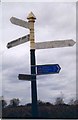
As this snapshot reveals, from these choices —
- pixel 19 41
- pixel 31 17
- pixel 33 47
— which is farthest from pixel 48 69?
pixel 31 17

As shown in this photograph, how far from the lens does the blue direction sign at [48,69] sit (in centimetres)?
444

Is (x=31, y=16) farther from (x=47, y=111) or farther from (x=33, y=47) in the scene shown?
(x=47, y=111)

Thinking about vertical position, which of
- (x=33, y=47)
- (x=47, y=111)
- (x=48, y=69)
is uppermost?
(x=33, y=47)

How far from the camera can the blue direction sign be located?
4.44 metres

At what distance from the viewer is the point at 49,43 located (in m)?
4.54

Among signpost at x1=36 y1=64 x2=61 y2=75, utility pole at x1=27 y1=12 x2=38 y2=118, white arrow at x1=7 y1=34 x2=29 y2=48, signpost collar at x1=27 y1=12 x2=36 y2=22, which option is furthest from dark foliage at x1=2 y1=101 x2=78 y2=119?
signpost collar at x1=27 y1=12 x2=36 y2=22

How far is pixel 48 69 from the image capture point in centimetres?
450

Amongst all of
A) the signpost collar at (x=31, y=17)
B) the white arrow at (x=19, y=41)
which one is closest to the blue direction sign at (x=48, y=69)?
the white arrow at (x=19, y=41)

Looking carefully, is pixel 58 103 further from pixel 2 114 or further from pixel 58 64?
pixel 2 114

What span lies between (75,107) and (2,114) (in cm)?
130

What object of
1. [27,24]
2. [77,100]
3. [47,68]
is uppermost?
[27,24]

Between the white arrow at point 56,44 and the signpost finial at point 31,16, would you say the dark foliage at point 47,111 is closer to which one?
the white arrow at point 56,44

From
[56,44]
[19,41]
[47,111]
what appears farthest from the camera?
[19,41]

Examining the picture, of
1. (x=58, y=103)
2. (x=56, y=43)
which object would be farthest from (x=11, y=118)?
(x=56, y=43)
